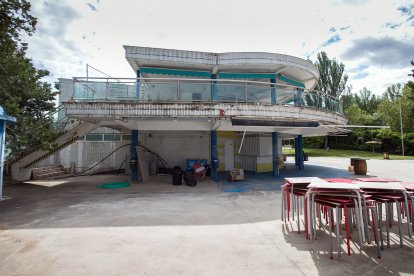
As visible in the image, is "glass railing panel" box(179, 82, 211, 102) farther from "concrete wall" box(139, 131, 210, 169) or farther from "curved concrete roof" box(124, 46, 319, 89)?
"concrete wall" box(139, 131, 210, 169)

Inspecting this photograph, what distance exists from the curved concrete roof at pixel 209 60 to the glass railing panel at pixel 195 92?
127 inches

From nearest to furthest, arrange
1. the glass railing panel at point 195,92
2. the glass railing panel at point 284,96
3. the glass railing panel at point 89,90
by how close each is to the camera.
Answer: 1. the glass railing panel at point 89,90
2. the glass railing panel at point 195,92
3. the glass railing panel at point 284,96

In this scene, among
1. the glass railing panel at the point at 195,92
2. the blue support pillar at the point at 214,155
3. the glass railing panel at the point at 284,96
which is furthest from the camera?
the blue support pillar at the point at 214,155

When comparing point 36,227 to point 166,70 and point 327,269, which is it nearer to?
point 327,269

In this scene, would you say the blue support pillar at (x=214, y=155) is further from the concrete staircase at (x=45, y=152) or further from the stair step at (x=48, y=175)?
the stair step at (x=48, y=175)

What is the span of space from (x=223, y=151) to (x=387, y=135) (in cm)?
3364

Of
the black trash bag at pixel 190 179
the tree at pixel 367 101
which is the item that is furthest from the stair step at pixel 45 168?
the tree at pixel 367 101

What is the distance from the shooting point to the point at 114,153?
18.0 meters

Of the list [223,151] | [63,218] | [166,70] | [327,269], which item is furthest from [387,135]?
[63,218]

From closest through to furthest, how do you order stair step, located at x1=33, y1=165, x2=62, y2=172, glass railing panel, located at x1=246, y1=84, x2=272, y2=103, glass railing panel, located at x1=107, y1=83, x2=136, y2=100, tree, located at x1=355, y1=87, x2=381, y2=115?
glass railing panel, located at x1=107, y1=83, x2=136, y2=100, glass railing panel, located at x1=246, y1=84, x2=272, y2=103, stair step, located at x1=33, y1=165, x2=62, y2=172, tree, located at x1=355, y1=87, x2=381, y2=115

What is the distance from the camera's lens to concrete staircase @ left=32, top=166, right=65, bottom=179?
14444 millimetres

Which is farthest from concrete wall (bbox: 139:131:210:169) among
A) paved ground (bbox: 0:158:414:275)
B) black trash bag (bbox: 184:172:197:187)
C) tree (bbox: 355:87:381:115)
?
tree (bbox: 355:87:381:115)

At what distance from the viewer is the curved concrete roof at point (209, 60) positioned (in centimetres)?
1252

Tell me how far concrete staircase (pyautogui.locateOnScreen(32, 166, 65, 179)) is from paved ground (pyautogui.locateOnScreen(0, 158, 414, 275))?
6.74 meters
